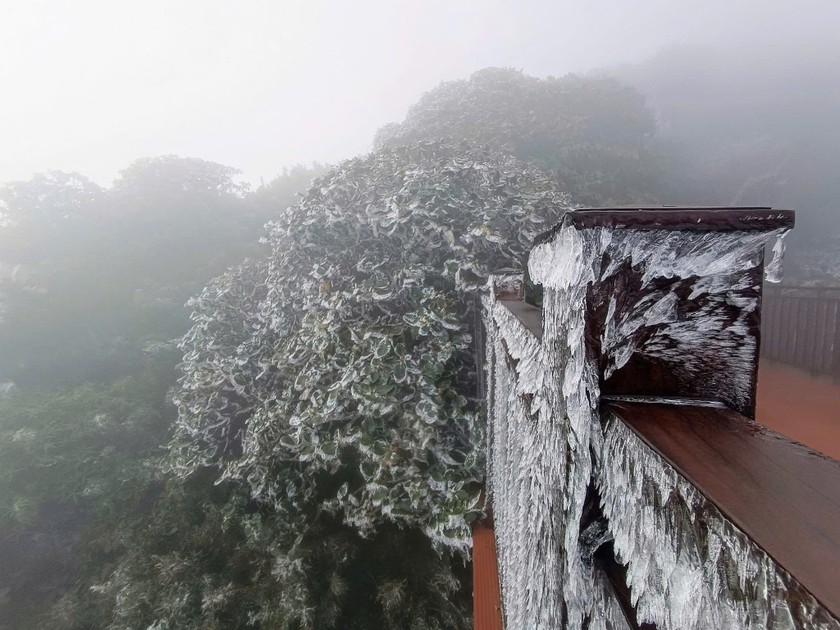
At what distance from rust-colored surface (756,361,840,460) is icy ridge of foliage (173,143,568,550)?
2.89m

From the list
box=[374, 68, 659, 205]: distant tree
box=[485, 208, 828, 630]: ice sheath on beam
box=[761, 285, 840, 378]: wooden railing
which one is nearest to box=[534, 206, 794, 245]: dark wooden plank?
box=[485, 208, 828, 630]: ice sheath on beam

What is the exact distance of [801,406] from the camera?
4.63 m

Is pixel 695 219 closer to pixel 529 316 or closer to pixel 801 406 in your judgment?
pixel 529 316

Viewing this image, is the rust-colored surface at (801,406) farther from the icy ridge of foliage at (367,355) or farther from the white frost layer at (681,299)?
the white frost layer at (681,299)

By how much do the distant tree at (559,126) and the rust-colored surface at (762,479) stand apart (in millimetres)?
10017

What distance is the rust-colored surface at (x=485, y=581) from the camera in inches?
115

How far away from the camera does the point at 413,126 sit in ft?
41.6

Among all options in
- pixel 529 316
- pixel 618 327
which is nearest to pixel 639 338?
pixel 618 327

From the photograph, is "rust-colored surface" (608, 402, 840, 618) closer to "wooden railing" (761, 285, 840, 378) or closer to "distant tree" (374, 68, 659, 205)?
"wooden railing" (761, 285, 840, 378)

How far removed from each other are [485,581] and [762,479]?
3.49 m

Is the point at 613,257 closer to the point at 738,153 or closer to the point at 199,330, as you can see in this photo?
the point at 199,330

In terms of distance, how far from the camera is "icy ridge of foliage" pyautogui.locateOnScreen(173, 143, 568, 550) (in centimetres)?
378

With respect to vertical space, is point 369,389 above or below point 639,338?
below

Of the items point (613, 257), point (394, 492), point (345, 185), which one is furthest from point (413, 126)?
point (613, 257)
